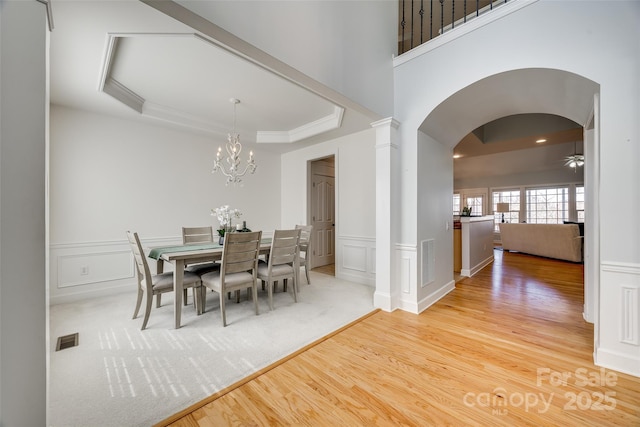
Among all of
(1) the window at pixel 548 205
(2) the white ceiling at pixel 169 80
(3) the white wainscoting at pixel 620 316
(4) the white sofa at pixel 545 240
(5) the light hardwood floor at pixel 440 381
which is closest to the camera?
(5) the light hardwood floor at pixel 440 381

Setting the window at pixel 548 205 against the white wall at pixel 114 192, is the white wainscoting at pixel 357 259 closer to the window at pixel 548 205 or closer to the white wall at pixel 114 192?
the white wall at pixel 114 192

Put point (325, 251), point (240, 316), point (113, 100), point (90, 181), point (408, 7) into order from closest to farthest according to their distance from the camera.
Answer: point (240, 316) → point (113, 100) → point (90, 181) → point (408, 7) → point (325, 251)

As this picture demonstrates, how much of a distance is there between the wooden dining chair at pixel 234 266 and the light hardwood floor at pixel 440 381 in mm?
1007

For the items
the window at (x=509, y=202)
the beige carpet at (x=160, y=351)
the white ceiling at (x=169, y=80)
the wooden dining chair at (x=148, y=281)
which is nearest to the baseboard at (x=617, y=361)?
the beige carpet at (x=160, y=351)

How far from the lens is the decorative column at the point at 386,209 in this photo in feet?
9.77

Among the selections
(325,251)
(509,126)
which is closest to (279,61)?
(325,251)

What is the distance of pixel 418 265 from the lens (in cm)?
295

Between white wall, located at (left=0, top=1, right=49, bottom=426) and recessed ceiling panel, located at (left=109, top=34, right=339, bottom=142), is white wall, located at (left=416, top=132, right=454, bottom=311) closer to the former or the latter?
recessed ceiling panel, located at (left=109, top=34, right=339, bottom=142)

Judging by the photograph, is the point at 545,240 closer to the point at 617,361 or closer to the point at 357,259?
the point at 357,259

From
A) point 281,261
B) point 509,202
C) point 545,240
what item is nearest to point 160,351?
point 281,261

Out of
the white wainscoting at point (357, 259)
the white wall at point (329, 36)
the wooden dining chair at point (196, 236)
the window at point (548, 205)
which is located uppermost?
the white wall at point (329, 36)

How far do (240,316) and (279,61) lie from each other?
8.33 ft

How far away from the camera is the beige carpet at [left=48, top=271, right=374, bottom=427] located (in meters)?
Answer: 1.55

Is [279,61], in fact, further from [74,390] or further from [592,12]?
[74,390]
